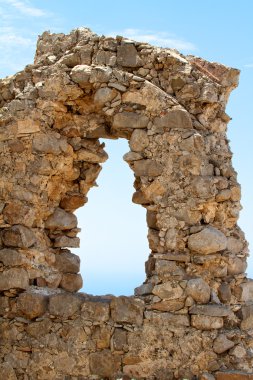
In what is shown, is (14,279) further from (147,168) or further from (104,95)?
(104,95)

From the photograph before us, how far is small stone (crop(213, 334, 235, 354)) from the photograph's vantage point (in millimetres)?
5508

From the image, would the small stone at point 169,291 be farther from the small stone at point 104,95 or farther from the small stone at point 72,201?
the small stone at point 104,95

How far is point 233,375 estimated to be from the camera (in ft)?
17.7

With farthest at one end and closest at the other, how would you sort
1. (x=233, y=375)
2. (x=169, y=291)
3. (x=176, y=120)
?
(x=176, y=120)
(x=169, y=291)
(x=233, y=375)

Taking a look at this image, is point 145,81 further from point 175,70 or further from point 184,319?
point 184,319

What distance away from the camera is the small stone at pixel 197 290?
220 inches

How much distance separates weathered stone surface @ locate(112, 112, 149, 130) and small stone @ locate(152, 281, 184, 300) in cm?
168

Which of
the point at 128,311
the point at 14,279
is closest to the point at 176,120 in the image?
the point at 128,311

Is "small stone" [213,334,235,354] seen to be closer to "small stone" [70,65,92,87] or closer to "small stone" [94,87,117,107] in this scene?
"small stone" [94,87,117,107]

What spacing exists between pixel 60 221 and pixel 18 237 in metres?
0.55

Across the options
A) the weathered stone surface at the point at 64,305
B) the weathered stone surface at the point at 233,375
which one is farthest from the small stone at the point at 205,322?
the weathered stone surface at the point at 64,305

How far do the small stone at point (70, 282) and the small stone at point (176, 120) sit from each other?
197 centimetres

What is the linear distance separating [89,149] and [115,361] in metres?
2.35

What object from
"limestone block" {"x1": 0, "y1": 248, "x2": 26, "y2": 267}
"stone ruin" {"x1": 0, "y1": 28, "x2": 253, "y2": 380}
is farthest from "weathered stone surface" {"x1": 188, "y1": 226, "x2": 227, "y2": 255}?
"limestone block" {"x1": 0, "y1": 248, "x2": 26, "y2": 267}
